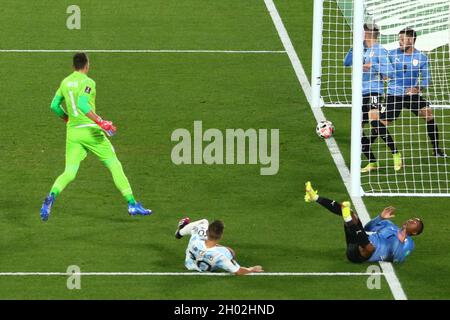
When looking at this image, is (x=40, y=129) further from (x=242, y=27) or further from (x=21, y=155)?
(x=242, y=27)

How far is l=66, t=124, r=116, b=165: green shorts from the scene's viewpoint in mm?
20031

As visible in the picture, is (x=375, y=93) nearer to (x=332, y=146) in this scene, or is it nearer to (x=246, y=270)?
(x=332, y=146)

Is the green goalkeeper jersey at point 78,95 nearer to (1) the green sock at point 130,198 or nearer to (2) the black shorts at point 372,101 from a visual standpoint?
(1) the green sock at point 130,198

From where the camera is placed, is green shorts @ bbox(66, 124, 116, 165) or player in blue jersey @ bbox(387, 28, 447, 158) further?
player in blue jersey @ bbox(387, 28, 447, 158)

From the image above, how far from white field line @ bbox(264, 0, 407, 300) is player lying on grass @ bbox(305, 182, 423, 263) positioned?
212 mm

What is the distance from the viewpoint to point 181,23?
3050 centimetres

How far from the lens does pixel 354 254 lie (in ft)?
62.0

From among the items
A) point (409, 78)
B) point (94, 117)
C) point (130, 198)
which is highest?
point (409, 78)

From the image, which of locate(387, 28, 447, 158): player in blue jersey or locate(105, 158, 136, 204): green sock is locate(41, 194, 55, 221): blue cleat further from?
locate(387, 28, 447, 158): player in blue jersey

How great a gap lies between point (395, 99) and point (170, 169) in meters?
3.53

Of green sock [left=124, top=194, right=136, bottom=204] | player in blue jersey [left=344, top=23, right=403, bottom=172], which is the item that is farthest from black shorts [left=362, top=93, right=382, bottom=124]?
green sock [left=124, top=194, right=136, bottom=204]

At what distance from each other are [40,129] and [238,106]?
3.38 m

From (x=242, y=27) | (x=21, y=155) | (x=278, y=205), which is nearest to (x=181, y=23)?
(x=242, y=27)

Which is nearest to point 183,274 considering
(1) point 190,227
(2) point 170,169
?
(1) point 190,227
